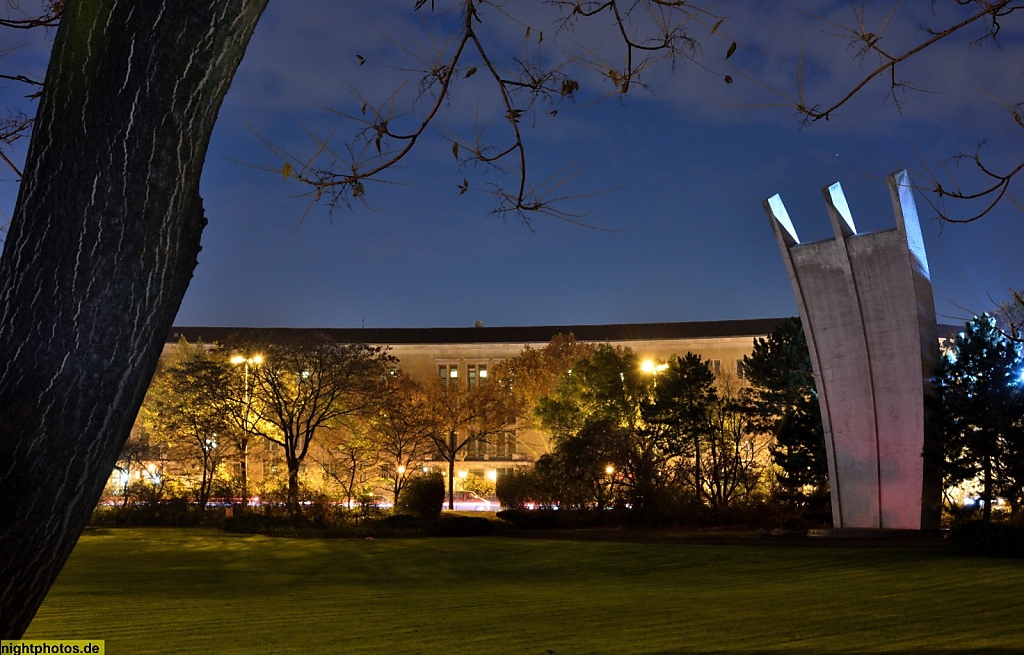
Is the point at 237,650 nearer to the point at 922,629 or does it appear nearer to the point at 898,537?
the point at 922,629

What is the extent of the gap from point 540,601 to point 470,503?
4463 cm

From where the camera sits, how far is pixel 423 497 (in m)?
36.6

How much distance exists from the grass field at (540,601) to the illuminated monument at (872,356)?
14.7 ft

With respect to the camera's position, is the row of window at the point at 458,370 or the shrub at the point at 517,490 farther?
the row of window at the point at 458,370

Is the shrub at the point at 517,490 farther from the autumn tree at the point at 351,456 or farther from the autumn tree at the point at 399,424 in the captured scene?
the autumn tree at the point at 351,456

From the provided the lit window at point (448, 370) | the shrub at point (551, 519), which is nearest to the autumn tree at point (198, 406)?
the shrub at point (551, 519)

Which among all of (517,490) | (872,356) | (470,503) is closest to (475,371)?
(470,503)

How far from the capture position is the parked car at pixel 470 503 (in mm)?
53938

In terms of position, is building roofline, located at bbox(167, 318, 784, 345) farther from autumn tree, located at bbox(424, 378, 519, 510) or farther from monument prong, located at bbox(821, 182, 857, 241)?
monument prong, located at bbox(821, 182, 857, 241)

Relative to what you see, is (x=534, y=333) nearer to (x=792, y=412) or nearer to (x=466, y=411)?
(x=466, y=411)

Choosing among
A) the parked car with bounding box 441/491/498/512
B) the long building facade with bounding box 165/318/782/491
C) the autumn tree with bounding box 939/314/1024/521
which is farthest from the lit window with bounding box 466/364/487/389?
the autumn tree with bounding box 939/314/1024/521

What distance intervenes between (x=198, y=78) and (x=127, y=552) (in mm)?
24742

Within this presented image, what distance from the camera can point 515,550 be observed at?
84.4 feet

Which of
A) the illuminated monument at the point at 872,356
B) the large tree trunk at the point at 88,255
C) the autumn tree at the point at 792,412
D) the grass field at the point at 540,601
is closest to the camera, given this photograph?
the large tree trunk at the point at 88,255
